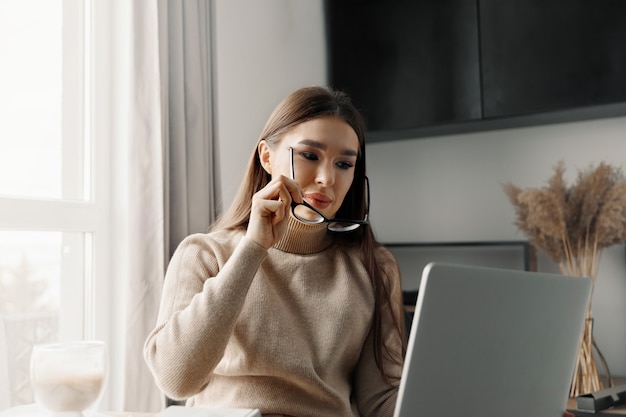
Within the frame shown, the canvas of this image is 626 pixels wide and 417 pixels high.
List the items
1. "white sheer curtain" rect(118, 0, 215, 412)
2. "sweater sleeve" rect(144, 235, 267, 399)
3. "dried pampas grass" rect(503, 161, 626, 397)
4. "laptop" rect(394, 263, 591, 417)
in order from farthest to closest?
"dried pampas grass" rect(503, 161, 626, 397) < "white sheer curtain" rect(118, 0, 215, 412) < "sweater sleeve" rect(144, 235, 267, 399) < "laptop" rect(394, 263, 591, 417)

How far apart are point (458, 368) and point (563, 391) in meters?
0.28

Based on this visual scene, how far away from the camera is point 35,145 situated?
65.3 inches

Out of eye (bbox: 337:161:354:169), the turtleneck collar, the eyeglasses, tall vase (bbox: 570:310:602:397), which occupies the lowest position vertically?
tall vase (bbox: 570:310:602:397)

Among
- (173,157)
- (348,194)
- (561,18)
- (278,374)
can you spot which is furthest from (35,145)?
(561,18)

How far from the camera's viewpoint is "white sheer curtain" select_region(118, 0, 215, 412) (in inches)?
66.9

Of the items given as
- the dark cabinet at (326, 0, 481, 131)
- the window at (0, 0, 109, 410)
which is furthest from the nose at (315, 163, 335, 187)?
the dark cabinet at (326, 0, 481, 131)

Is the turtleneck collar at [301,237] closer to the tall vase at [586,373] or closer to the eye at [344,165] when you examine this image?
the eye at [344,165]

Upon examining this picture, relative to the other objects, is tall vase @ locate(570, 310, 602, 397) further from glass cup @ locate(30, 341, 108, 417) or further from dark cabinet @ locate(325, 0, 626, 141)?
glass cup @ locate(30, 341, 108, 417)

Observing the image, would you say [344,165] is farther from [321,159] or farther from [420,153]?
[420,153]

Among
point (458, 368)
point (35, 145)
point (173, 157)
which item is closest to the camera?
point (458, 368)

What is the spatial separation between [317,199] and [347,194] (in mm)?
202

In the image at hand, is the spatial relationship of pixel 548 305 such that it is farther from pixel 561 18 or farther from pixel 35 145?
pixel 561 18

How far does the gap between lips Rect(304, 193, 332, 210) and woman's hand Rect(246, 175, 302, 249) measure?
0.11 m

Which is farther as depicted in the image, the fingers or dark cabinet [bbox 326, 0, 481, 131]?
dark cabinet [bbox 326, 0, 481, 131]
